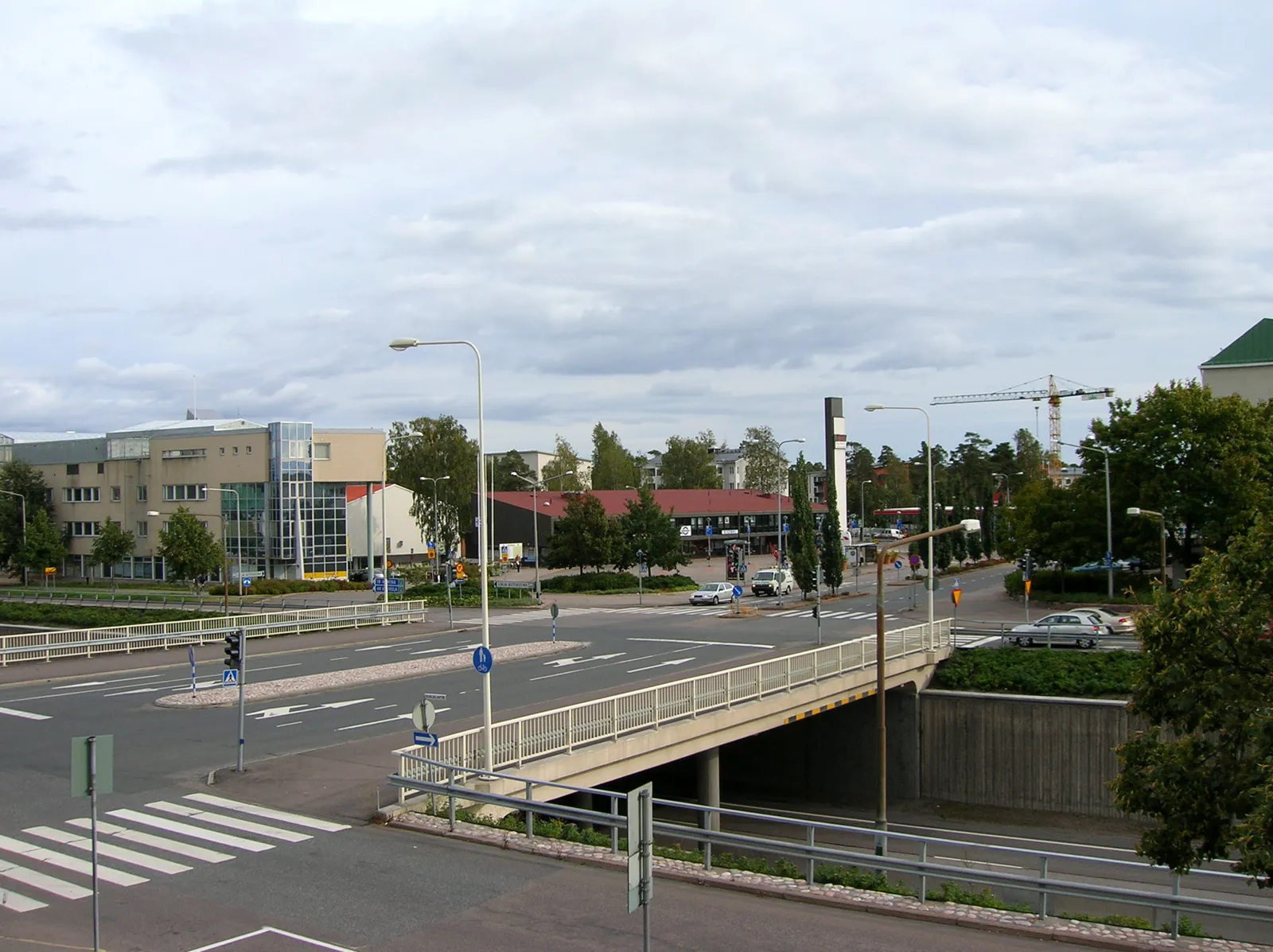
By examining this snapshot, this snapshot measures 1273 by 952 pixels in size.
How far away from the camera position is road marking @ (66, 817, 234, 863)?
15277 millimetres

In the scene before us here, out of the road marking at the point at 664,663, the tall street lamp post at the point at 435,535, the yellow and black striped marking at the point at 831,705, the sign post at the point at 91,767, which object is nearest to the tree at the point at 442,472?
the tall street lamp post at the point at 435,535

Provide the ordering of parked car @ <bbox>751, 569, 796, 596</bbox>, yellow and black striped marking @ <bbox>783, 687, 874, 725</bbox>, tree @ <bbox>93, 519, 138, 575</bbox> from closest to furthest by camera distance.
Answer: yellow and black striped marking @ <bbox>783, 687, 874, 725</bbox>
parked car @ <bbox>751, 569, 796, 596</bbox>
tree @ <bbox>93, 519, 138, 575</bbox>

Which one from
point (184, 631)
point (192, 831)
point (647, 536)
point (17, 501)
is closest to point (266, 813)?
point (192, 831)

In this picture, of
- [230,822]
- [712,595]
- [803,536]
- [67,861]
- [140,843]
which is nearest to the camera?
[67,861]

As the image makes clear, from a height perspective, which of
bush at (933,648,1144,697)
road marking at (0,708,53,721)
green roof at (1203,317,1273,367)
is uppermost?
green roof at (1203,317,1273,367)

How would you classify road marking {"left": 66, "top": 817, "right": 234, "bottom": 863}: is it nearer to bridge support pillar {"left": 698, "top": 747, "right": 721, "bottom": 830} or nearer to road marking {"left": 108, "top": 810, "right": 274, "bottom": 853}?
road marking {"left": 108, "top": 810, "right": 274, "bottom": 853}

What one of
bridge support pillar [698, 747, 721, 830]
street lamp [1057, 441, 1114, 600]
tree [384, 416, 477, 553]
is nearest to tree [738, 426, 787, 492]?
tree [384, 416, 477, 553]

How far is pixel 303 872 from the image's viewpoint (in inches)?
566

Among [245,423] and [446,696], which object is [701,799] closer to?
[446,696]

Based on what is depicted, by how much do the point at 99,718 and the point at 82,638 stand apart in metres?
17.1

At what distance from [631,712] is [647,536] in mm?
49237

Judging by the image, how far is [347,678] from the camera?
33375mm

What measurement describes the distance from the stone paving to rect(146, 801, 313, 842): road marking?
6.04 feet

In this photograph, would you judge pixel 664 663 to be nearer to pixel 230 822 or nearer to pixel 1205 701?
pixel 230 822
